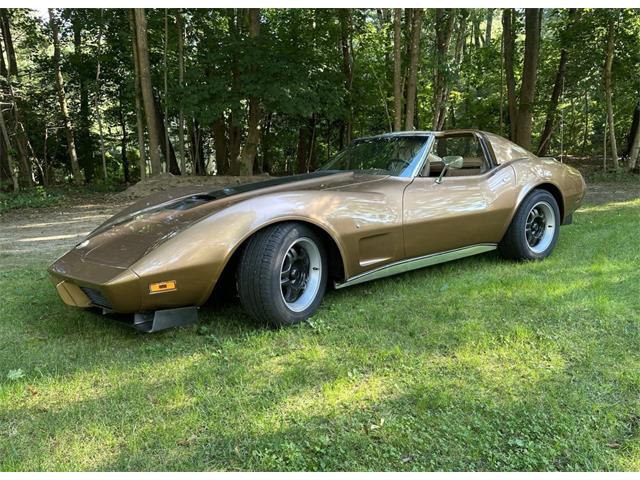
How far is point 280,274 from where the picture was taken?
293 centimetres

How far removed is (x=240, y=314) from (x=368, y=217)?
3.64 feet

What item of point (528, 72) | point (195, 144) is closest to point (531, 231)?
point (528, 72)

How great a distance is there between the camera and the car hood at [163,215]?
286cm

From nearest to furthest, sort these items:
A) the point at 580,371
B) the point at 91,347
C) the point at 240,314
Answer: the point at 580,371 → the point at 91,347 → the point at 240,314

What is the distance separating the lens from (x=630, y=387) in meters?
2.21

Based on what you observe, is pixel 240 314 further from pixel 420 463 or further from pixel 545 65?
pixel 545 65

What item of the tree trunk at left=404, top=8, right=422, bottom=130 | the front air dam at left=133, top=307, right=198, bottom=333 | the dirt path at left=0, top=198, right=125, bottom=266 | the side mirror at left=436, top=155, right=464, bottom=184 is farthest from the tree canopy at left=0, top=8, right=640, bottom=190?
the front air dam at left=133, top=307, right=198, bottom=333

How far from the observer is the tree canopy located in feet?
38.5

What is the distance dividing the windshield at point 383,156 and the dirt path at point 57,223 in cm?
346

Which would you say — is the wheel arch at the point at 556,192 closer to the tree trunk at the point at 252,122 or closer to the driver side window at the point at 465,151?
the driver side window at the point at 465,151

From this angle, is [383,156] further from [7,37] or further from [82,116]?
[82,116]

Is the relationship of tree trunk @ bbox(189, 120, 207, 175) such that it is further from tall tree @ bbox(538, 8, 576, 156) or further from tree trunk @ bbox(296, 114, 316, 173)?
tall tree @ bbox(538, 8, 576, 156)

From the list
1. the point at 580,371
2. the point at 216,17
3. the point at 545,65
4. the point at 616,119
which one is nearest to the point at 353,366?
the point at 580,371

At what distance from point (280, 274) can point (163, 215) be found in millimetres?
937
